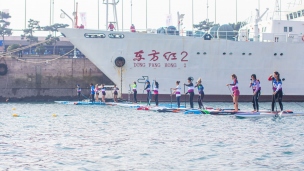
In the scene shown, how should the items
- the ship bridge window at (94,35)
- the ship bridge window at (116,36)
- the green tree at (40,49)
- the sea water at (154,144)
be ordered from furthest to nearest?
the green tree at (40,49), the ship bridge window at (94,35), the ship bridge window at (116,36), the sea water at (154,144)

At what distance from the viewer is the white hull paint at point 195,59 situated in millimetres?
42094

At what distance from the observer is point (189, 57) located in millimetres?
42125

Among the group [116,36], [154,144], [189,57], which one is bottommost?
[154,144]

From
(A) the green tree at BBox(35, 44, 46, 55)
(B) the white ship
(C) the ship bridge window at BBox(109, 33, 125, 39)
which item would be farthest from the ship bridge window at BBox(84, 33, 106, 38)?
(A) the green tree at BBox(35, 44, 46, 55)

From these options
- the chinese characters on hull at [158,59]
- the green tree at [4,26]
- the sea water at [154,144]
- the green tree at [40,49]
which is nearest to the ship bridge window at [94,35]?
the chinese characters on hull at [158,59]

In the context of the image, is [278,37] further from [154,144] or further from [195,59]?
[154,144]

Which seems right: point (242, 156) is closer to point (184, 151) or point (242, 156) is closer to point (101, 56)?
point (184, 151)

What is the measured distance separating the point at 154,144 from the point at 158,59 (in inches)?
954

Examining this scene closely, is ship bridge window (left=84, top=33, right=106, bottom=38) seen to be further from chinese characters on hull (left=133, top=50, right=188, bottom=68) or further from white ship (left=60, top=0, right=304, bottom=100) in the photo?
chinese characters on hull (left=133, top=50, right=188, bottom=68)

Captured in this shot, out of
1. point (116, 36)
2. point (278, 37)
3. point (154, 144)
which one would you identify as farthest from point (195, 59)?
point (154, 144)

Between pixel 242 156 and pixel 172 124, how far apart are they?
8390 millimetres

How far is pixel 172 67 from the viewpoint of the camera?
139ft

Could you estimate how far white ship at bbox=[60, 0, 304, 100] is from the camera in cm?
4209

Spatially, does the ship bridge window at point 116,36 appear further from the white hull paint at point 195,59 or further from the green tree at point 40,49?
the green tree at point 40,49
